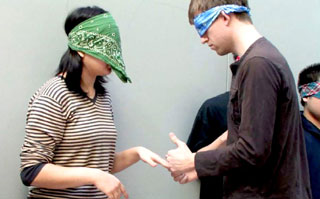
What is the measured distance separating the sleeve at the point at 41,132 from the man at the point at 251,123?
18.8 inches

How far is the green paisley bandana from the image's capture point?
5.53 feet

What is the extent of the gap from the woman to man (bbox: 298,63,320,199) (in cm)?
108

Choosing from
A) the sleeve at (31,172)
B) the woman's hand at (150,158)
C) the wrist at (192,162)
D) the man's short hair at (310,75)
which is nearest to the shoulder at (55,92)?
the sleeve at (31,172)

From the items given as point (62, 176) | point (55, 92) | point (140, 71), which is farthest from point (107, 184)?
point (140, 71)

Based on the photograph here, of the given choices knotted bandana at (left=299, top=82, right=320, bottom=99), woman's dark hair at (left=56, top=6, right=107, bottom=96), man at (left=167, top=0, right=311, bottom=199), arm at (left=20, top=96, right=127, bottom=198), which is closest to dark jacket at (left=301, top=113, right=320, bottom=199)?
knotted bandana at (left=299, top=82, right=320, bottom=99)

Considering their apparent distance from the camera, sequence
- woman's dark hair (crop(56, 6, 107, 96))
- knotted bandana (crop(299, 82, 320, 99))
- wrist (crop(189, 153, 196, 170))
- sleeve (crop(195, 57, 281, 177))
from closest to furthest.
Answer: sleeve (crop(195, 57, 281, 177)) < wrist (crop(189, 153, 196, 170)) < woman's dark hair (crop(56, 6, 107, 96)) < knotted bandana (crop(299, 82, 320, 99))

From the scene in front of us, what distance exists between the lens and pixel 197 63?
2.52 metres

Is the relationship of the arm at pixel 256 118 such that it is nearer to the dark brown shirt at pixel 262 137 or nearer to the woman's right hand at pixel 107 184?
the dark brown shirt at pixel 262 137

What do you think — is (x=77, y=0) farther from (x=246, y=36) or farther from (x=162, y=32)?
(x=246, y=36)

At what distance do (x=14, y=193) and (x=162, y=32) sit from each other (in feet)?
3.94

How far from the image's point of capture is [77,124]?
5.35 feet

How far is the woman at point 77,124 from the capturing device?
154 cm

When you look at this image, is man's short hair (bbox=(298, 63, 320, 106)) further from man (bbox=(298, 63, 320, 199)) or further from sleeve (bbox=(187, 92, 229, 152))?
sleeve (bbox=(187, 92, 229, 152))

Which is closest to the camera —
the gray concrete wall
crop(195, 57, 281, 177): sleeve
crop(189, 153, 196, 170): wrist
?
crop(195, 57, 281, 177): sleeve
